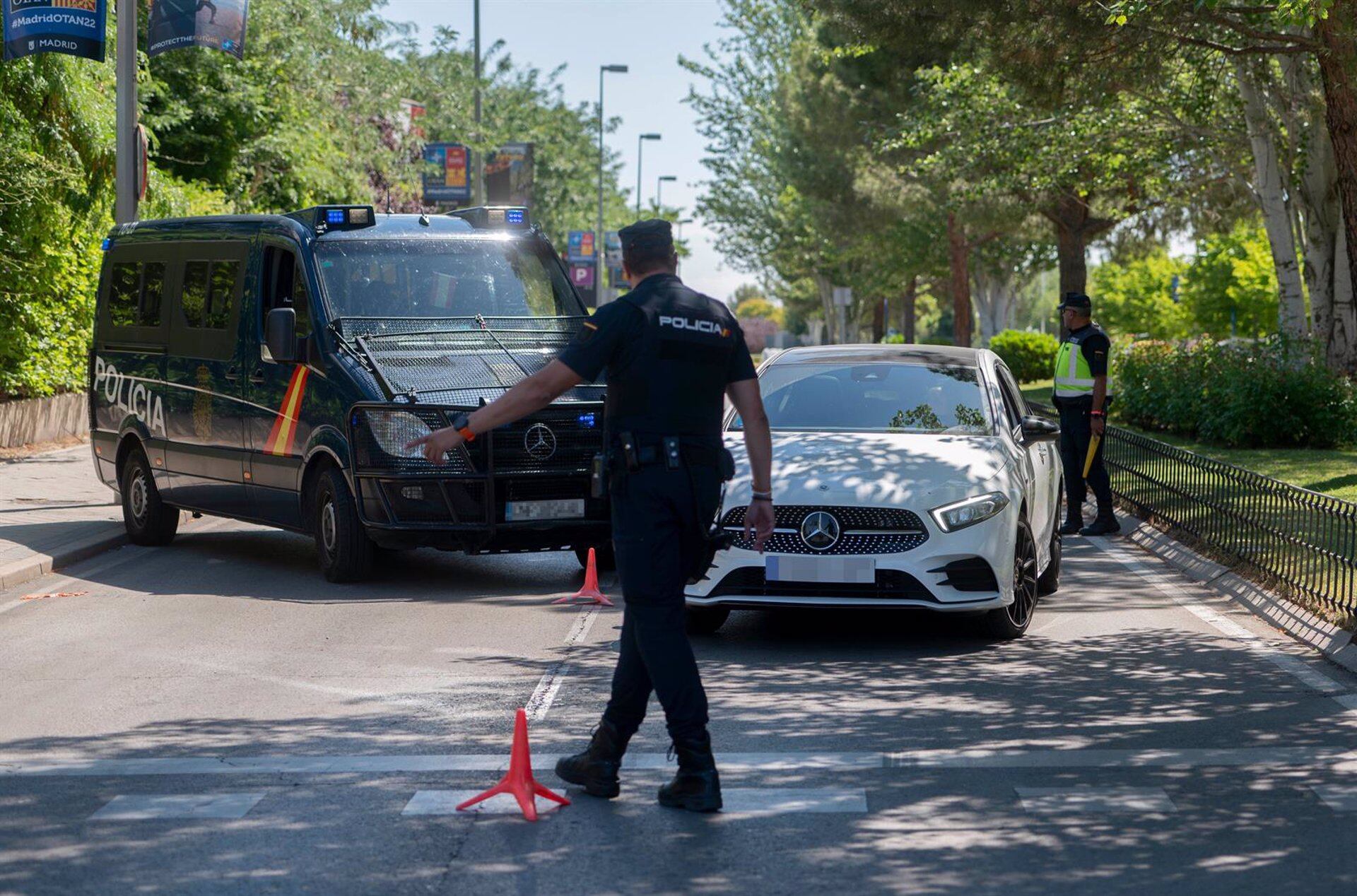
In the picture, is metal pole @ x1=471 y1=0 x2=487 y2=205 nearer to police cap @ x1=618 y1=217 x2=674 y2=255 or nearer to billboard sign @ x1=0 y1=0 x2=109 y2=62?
billboard sign @ x1=0 y1=0 x2=109 y2=62

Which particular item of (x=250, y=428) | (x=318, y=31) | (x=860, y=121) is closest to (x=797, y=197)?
(x=860, y=121)

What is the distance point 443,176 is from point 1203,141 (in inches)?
567

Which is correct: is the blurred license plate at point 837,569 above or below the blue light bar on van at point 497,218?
below

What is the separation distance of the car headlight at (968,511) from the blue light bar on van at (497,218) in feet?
15.9

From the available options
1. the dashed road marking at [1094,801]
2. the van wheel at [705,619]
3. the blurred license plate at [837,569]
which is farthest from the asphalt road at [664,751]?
the blurred license plate at [837,569]

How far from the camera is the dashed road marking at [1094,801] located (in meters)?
6.04

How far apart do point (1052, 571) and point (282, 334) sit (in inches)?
200

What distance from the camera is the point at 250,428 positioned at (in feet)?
41.1

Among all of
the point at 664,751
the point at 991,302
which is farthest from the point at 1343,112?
the point at 991,302

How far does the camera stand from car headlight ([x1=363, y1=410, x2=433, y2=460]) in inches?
435

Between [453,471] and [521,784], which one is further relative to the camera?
[453,471]

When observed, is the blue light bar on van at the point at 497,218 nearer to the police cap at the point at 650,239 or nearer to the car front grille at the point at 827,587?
the car front grille at the point at 827,587

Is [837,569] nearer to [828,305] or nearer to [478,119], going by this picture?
[478,119]

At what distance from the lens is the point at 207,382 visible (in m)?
13.1
